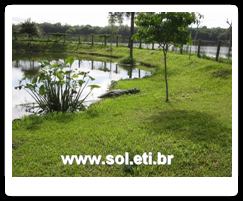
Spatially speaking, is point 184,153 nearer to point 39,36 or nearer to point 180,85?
point 180,85

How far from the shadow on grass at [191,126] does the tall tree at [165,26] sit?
217 cm

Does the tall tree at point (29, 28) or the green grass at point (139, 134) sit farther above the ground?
the tall tree at point (29, 28)

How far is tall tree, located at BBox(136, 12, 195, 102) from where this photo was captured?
1009cm

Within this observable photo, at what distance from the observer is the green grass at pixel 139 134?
6.16m

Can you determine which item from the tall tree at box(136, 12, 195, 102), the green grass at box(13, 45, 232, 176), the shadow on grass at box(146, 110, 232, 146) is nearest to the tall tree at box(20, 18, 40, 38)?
the green grass at box(13, 45, 232, 176)

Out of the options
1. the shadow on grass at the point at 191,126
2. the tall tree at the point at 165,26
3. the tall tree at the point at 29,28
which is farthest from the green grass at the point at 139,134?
the tall tree at the point at 29,28

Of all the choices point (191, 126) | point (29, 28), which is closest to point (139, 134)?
point (191, 126)

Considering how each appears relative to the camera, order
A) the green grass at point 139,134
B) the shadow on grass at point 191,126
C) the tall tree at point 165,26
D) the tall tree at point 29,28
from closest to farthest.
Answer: the green grass at point 139,134
the shadow on grass at point 191,126
the tall tree at point 165,26
the tall tree at point 29,28

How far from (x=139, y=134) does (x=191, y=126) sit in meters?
1.32

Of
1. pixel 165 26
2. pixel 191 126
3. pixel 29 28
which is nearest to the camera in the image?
pixel 191 126

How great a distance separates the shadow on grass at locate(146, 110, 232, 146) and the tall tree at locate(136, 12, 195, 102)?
2.17 meters

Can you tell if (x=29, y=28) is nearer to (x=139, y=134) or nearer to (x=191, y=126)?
(x=191, y=126)

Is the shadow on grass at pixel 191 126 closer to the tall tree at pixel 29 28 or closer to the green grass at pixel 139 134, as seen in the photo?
the green grass at pixel 139 134

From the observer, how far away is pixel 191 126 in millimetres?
8414
